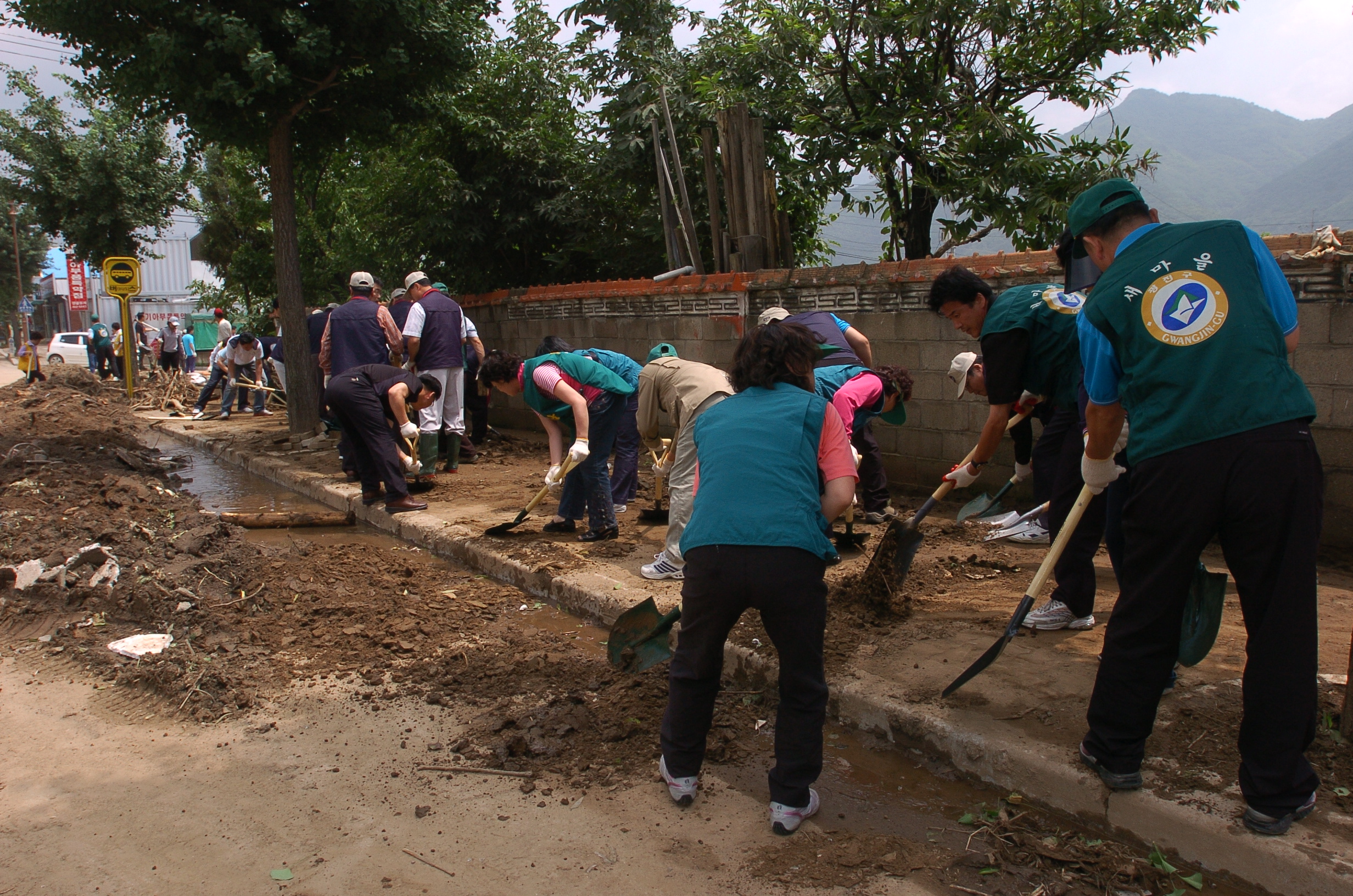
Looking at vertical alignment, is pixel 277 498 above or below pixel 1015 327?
below

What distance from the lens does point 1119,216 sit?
2658 millimetres

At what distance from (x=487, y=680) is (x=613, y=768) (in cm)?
97

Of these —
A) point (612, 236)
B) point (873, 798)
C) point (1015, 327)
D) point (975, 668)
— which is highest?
point (612, 236)

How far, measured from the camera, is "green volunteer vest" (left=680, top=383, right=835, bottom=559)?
8.39 feet

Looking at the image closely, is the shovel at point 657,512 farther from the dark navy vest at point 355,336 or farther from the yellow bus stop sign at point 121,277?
the yellow bus stop sign at point 121,277

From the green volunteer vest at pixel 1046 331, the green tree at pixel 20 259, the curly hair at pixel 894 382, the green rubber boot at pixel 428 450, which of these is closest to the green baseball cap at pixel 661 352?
the curly hair at pixel 894 382

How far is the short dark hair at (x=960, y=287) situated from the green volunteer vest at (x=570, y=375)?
7.19 ft

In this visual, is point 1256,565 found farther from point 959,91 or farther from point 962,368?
point 959,91

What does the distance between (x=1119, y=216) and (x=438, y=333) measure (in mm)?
6401

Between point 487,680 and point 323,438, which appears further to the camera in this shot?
point 323,438

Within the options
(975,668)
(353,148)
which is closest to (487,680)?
(975,668)

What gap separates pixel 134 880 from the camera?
2.46 m

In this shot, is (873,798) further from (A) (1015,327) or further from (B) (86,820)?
(B) (86,820)

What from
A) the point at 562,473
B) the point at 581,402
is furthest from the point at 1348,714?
the point at 562,473
